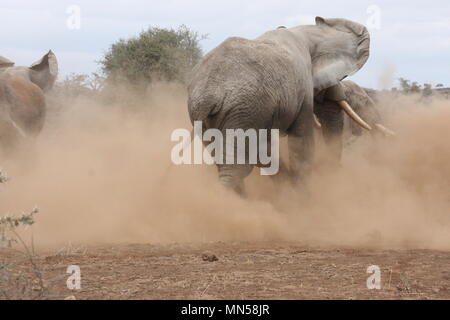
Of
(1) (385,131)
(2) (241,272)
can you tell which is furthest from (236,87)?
(1) (385,131)

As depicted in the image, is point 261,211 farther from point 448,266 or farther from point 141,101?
point 141,101

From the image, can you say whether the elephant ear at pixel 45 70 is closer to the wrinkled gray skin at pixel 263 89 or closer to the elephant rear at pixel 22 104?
the elephant rear at pixel 22 104

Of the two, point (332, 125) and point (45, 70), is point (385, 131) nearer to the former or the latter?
point (332, 125)

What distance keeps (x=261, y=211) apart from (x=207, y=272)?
9.15 feet

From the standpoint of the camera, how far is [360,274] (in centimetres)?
618

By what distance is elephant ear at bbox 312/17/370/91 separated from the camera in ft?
36.4

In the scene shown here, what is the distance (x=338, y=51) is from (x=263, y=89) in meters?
3.05

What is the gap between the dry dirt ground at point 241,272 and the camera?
5.47 m

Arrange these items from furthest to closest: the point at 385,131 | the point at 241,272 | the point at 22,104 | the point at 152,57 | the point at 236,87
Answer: the point at 152,57 → the point at 385,131 → the point at 22,104 → the point at 236,87 → the point at 241,272

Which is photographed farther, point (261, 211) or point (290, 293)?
point (261, 211)

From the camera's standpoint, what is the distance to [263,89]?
878cm

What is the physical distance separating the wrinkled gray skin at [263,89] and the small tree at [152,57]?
9827 millimetres

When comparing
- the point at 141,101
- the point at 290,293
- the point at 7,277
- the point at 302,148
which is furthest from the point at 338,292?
the point at 141,101
